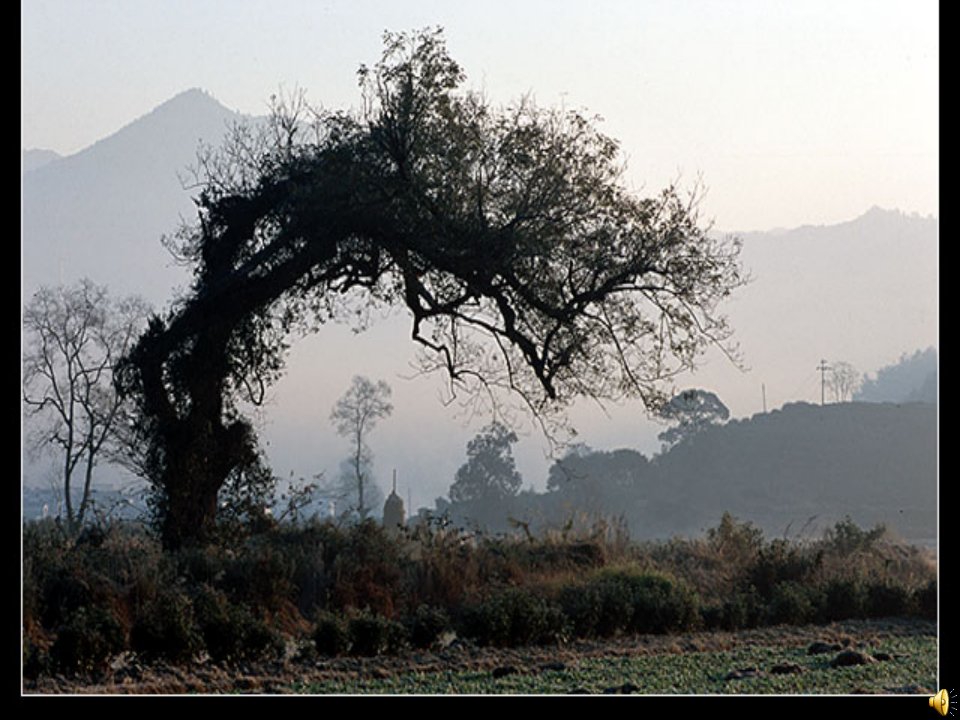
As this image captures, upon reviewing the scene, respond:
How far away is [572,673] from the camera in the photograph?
12.8 meters

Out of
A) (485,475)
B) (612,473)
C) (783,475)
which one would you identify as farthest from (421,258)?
(783,475)

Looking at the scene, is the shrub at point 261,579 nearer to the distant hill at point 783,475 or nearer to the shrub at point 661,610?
the shrub at point 661,610

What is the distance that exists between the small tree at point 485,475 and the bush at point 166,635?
70.7 feet

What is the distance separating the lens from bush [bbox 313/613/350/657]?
13.4m

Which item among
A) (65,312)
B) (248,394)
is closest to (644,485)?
(65,312)

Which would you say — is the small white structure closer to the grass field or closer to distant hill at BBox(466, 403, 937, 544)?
distant hill at BBox(466, 403, 937, 544)

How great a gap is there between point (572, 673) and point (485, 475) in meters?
22.5

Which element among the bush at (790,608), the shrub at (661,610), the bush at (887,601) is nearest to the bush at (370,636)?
the shrub at (661,610)

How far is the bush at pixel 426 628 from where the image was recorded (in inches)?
553

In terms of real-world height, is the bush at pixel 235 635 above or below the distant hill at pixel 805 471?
below

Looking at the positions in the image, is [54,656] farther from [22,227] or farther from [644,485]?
[644,485]

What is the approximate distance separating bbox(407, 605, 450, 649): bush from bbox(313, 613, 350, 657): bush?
752 mm
